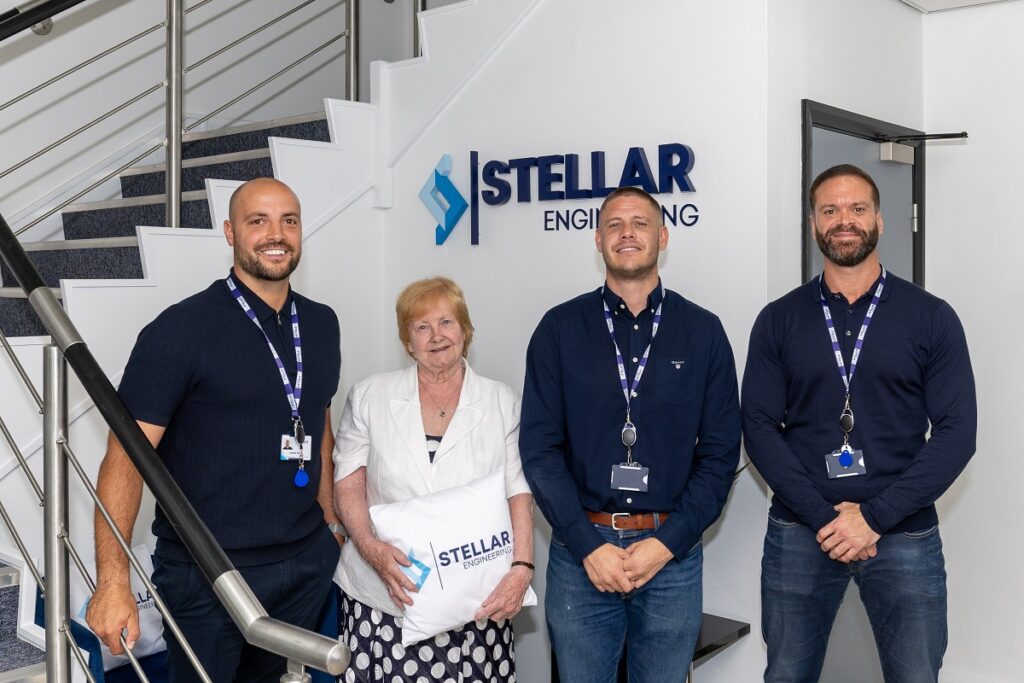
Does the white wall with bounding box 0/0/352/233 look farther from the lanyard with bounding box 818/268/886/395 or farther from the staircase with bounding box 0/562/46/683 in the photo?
the lanyard with bounding box 818/268/886/395

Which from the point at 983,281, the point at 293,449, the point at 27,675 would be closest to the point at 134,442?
the point at 293,449

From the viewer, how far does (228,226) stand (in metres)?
2.65

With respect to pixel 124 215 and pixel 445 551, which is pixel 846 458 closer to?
pixel 445 551

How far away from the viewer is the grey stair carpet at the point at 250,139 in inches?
165

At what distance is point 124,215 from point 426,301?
75.8 inches

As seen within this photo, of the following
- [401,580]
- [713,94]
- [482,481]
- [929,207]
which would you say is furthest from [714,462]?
[929,207]

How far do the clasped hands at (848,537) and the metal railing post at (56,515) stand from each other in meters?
1.76

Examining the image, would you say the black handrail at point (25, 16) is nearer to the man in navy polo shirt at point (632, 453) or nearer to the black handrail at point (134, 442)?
the black handrail at point (134, 442)

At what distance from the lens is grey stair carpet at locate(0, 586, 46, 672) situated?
2.36 meters

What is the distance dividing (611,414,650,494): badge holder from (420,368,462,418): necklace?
20.1 inches

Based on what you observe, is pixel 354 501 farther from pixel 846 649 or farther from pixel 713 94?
pixel 846 649

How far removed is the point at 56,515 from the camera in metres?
2.00

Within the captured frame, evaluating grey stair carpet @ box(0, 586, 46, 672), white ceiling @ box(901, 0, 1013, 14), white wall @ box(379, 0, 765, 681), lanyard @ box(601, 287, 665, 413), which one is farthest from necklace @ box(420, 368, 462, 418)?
white ceiling @ box(901, 0, 1013, 14)

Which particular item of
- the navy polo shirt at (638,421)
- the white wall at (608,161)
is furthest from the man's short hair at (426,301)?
the white wall at (608,161)
